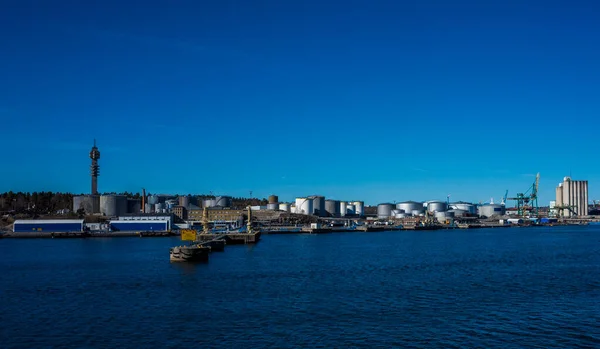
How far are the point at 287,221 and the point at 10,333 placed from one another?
108759 millimetres

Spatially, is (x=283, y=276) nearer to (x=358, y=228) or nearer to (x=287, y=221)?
(x=358, y=228)

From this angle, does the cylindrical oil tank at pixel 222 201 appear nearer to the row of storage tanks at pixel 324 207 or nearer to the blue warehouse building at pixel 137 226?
the row of storage tanks at pixel 324 207

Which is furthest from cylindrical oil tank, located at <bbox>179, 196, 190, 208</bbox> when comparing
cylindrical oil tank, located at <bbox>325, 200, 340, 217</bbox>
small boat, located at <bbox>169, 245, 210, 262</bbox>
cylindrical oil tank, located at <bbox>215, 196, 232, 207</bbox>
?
small boat, located at <bbox>169, 245, 210, 262</bbox>

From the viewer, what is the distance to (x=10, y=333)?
54.9ft

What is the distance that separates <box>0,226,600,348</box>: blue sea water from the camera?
1585 cm

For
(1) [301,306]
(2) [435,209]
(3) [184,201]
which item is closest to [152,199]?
(3) [184,201]

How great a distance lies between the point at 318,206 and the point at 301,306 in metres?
128

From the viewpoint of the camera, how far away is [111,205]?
114m

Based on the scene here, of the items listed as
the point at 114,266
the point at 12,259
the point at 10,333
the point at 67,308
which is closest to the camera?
the point at 10,333

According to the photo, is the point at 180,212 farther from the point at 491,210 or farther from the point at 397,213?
the point at 491,210

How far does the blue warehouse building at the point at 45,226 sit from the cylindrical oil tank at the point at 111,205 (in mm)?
33345

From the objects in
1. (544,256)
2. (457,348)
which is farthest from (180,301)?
(544,256)

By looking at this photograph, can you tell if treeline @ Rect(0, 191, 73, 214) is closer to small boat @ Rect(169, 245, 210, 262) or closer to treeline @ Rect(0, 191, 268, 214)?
treeline @ Rect(0, 191, 268, 214)

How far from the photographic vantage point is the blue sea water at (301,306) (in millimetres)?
15852
